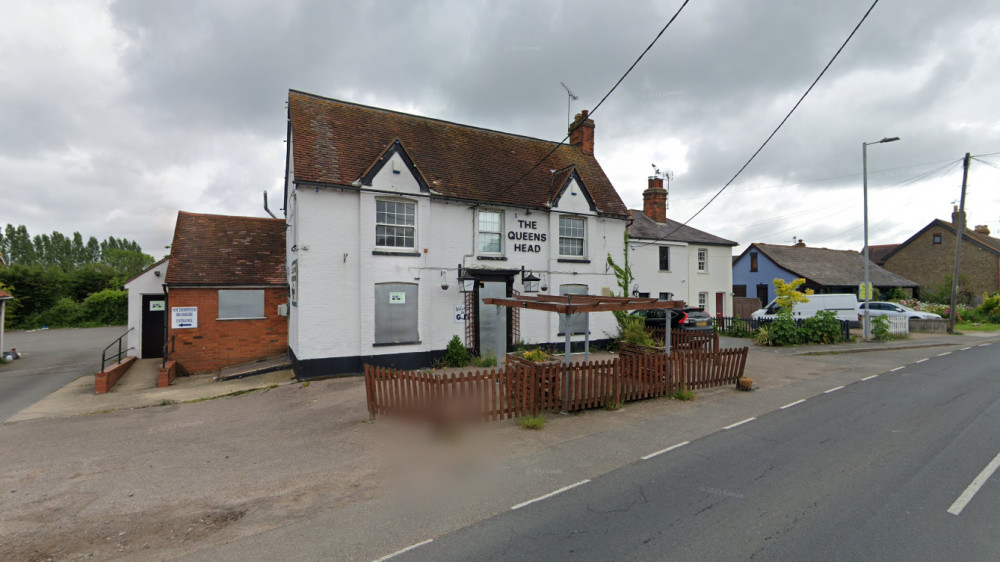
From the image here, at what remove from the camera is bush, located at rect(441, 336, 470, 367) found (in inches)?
549

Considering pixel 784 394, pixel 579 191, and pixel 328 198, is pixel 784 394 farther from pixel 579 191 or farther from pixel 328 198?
pixel 328 198

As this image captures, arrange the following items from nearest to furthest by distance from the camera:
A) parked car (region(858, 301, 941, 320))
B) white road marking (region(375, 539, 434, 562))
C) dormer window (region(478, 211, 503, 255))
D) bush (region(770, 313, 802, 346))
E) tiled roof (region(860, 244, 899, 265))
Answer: white road marking (region(375, 539, 434, 562)) → dormer window (region(478, 211, 503, 255)) → bush (region(770, 313, 802, 346)) → parked car (region(858, 301, 941, 320)) → tiled roof (region(860, 244, 899, 265))

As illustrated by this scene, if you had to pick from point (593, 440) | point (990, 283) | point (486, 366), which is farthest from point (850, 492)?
point (990, 283)

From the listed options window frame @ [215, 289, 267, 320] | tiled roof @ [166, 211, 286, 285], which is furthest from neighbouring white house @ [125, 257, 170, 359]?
window frame @ [215, 289, 267, 320]

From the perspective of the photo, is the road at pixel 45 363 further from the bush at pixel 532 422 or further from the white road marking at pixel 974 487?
the white road marking at pixel 974 487

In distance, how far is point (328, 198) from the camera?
42.1 ft

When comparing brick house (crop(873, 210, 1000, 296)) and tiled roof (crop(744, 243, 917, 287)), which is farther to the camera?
brick house (crop(873, 210, 1000, 296))

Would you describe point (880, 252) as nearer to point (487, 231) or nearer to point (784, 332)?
point (784, 332)

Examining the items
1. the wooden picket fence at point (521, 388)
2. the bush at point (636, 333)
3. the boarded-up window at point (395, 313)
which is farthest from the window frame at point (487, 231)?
the wooden picket fence at point (521, 388)

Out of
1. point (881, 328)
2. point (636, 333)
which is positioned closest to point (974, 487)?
point (636, 333)

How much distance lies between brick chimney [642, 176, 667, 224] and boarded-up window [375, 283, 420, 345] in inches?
774

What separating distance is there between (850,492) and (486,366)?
32.2ft

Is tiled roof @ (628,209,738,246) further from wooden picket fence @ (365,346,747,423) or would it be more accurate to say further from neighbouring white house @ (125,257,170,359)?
neighbouring white house @ (125,257,170,359)

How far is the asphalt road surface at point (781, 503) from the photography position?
4074 mm
